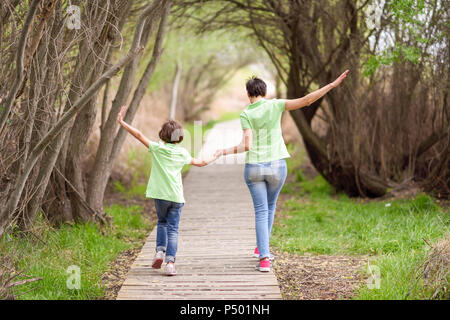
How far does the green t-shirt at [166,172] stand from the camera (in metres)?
5.00

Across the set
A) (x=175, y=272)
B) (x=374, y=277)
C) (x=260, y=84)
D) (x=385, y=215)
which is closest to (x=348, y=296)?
(x=374, y=277)

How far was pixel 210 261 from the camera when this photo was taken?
220 inches

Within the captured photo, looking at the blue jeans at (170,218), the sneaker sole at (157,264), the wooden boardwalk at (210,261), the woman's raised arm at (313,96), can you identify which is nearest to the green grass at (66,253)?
the wooden boardwalk at (210,261)

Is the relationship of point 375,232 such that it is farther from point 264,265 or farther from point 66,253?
point 66,253

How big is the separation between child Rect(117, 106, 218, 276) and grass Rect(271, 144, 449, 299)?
1744mm

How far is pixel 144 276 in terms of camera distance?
202 inches

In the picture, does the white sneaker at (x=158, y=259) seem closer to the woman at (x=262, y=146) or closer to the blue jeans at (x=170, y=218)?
the blue jeans at (x=170, y=218)

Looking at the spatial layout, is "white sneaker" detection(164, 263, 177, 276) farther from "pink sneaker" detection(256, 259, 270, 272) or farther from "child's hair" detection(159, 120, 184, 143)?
"child's hair" detection(159, 120, 184, 143)

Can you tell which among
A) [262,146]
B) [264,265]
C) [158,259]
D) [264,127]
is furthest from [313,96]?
[158,259]

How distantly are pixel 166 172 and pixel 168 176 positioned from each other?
4cm

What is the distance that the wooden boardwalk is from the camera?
15.4 ft

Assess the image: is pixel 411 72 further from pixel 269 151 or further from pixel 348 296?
pixel 348 296

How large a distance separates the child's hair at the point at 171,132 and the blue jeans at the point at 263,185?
709mm

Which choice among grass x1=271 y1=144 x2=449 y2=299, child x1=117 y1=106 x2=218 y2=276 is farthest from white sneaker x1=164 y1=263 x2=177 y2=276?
grass x1=271 y1=144 x2=449 y2=299
